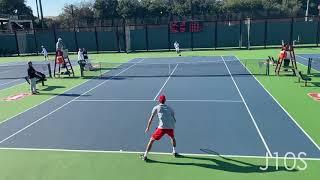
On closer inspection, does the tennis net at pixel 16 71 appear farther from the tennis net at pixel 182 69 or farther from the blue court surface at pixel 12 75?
the tennis net at pixel 182 69

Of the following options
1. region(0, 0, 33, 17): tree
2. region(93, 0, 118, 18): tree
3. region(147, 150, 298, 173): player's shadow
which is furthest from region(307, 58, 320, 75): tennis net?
region(0, 0, 33, 17): tree

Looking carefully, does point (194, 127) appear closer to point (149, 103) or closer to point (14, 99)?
point (149, 103)

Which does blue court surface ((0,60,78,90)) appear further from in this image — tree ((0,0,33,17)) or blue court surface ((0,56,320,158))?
tree ((0,0,33,17))

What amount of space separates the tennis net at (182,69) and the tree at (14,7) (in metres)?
61.2

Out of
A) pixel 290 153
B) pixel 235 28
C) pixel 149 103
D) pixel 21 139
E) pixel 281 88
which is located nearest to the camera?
pixel 290 153

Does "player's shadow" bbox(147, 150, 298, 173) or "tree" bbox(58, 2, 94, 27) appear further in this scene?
"tree" bbox(58, 2, 94, 27)

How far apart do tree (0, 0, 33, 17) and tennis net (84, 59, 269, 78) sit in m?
61.2

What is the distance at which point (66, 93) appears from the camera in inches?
754

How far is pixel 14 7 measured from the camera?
274 feet

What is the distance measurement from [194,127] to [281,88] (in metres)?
7.68

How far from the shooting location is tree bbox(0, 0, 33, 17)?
81812mm

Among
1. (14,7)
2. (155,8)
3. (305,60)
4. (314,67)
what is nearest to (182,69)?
(314,67)

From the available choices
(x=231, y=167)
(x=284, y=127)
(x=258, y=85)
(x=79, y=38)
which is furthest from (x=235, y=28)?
(x=231, y=167)

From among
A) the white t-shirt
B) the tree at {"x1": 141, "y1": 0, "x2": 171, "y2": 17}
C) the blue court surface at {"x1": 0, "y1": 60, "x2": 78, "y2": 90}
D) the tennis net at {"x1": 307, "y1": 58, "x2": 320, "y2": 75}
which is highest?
the tree at {"x1": 141, "y1": 0, "x2": 171, "y2": 17}
